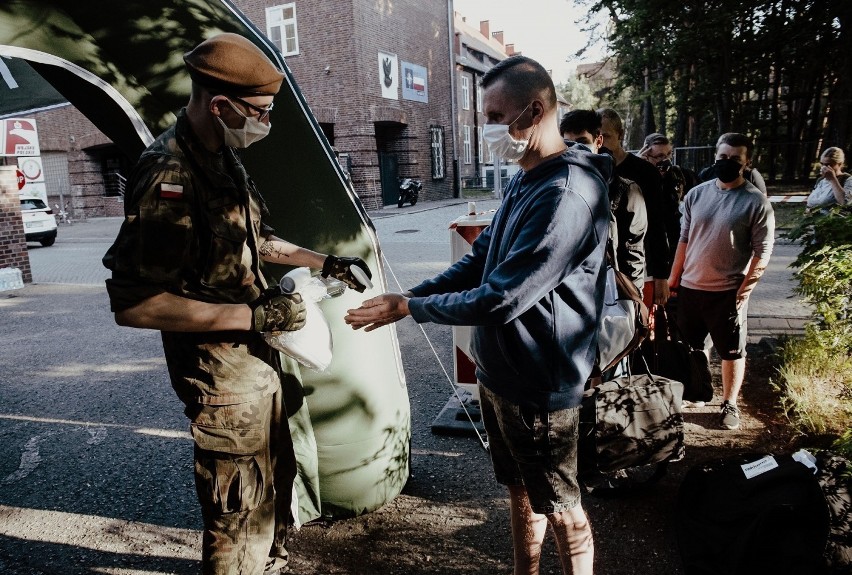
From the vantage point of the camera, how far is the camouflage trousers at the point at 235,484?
6.75ft

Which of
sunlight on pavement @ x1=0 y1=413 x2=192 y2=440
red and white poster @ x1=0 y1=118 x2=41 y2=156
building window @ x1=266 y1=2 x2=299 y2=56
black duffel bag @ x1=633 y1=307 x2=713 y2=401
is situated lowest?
sunlight on pavement @ x1=0 y1=413 x2=192 y2=440

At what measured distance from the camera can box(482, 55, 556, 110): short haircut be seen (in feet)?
6.54

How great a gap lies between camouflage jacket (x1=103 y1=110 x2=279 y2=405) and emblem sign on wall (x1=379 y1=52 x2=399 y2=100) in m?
22.5

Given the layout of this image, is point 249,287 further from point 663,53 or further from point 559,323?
point 663,53

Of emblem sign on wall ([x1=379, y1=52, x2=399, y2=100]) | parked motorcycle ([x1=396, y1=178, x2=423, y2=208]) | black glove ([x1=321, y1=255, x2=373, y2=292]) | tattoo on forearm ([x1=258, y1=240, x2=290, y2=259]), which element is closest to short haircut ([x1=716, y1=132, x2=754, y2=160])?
black glove ([x1=321, y1=255, x2=373, y2=292])

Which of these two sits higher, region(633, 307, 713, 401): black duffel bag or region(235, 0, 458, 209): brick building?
region(235, 0, 458, 209): brick building

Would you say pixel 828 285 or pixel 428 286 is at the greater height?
pixel 428 286

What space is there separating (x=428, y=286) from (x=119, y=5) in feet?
5.95

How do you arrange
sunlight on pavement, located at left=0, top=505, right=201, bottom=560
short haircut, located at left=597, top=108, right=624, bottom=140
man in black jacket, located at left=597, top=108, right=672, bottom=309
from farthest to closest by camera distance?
short haircut, located at left=597, top=108, right=624, bottom=140 → man in black jacket, located at left=597, top=108, right=672, bottom=309 → sunlight on pavement, located at left=0, top=505, right=201, bottom=560

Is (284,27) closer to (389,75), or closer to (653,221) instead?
(389,75)

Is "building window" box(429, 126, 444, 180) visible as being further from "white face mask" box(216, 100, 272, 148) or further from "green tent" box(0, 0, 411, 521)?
"white face mask" box(216, 100, 272, 148)

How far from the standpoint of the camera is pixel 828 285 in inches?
140

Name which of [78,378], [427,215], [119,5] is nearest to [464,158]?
[427,215]

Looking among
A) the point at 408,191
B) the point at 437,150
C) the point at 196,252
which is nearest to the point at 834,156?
the point at 196,252
